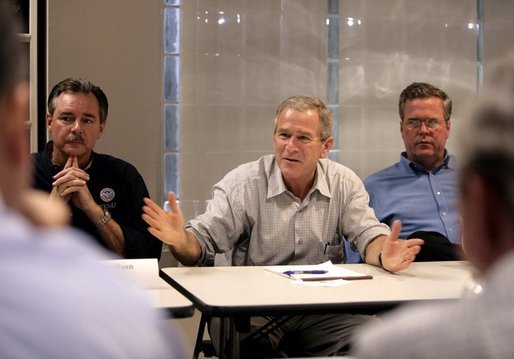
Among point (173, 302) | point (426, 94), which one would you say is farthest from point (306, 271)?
point (426, 94)

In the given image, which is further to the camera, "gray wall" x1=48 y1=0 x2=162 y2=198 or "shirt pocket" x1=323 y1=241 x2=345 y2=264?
"gray wall" x1=48 y1=0 x2=162 y2=198

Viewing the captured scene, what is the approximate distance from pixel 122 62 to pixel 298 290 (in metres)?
2.20

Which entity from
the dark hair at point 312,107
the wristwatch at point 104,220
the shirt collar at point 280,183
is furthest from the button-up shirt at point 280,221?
the wristwatch at point 104,220

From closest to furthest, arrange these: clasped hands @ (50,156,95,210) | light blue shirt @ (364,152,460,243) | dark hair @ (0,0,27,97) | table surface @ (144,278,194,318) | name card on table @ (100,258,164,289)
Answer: dark hair @ (0,0,27,97) < table surface @ (144,278,194,318) < name card on table @ (100,258,164,289) < clasped hands @ (50,156,95,210) < light blue shirt @ (364,152,460,243)

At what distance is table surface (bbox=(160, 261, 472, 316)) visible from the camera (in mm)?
2291

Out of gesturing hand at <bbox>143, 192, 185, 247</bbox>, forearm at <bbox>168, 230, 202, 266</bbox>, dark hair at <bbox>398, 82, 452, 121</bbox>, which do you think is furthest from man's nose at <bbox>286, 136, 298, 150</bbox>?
dark hair at <bbox>398, 82, 452, 121</bbox>

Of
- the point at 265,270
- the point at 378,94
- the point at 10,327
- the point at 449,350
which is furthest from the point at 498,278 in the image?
the point at 378,94

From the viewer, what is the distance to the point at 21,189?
0.68 meters

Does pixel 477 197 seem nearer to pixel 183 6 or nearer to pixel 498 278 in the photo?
pixel 498 278

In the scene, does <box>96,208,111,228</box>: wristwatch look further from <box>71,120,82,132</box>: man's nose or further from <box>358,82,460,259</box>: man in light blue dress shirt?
<box>358,82,460,259</box>: man in light blue dress shirt

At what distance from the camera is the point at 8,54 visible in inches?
25.4

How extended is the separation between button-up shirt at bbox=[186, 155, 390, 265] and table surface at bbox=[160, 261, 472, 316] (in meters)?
0.29

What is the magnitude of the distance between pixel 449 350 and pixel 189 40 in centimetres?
382

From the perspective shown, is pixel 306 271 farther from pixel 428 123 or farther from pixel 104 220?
pixel 428 123
